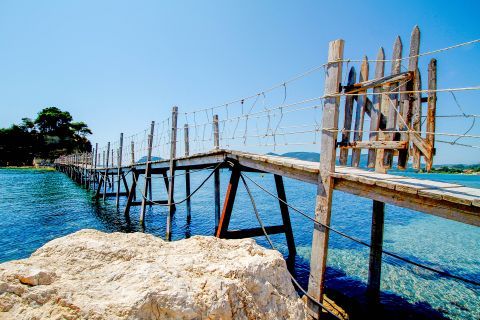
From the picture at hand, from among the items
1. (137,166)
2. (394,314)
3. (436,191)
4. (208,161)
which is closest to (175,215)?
(137,166)

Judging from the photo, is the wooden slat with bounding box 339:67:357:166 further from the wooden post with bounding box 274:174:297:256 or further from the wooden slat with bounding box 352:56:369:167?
the wooden post with bounding box 274:174:297:256

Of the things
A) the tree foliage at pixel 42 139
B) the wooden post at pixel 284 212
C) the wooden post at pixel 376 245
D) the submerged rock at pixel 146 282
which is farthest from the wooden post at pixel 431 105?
the tree foliage at pixel 42 139

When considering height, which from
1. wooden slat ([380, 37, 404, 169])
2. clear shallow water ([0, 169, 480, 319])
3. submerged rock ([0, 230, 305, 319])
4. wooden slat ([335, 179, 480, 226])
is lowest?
clear shallow water ([0, 169, 480, 319])

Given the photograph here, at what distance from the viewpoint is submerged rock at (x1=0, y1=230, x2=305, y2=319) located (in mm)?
1951

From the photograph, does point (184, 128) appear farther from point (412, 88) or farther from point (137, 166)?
point (412, 88)

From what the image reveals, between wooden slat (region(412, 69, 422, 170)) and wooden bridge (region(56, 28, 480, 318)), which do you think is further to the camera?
wooden slat (region(412, 69, 422, 170))

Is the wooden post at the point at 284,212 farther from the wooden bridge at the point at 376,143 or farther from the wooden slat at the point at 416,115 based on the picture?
the wooden slat at the point at 416,115

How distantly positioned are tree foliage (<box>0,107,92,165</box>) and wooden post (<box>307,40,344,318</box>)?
72652 mm

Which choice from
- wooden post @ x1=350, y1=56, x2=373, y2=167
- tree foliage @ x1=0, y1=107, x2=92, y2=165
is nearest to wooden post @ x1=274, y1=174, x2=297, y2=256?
wooden post @ x1=350, y1=56, x2=373, y2=167

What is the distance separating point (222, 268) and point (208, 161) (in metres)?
6.47

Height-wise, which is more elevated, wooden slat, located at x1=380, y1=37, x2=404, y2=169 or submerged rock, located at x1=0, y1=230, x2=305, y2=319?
wooden slat, located at x1=380, y1=37, x2=404, y2=169

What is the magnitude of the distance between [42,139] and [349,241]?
75481 millimetres

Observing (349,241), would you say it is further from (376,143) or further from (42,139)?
(42,139)

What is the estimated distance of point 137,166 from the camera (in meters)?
15.2
